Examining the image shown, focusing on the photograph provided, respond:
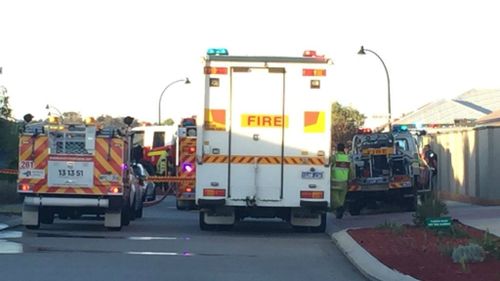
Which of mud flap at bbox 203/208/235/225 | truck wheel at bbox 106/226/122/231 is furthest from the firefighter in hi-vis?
truck wheel at bbox 106/226/122/231

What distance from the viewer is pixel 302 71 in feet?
64.0

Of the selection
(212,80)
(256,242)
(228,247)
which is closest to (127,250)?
(228,247)

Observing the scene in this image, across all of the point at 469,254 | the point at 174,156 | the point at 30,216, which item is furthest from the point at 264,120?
the point at 174,156

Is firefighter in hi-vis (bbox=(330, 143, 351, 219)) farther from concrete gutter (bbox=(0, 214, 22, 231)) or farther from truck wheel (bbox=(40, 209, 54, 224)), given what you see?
concrete gutter (bbox=(0, 214, 22, 231))

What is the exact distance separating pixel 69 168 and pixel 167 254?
197 inches

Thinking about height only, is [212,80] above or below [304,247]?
above

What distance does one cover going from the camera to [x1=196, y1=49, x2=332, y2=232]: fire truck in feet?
63.5

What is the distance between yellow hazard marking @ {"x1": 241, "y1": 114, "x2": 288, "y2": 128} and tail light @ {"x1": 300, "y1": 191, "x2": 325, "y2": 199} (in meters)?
1.51

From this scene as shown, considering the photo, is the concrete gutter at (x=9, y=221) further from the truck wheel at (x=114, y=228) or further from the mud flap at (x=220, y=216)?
the mud flap at (x=220, y=216)

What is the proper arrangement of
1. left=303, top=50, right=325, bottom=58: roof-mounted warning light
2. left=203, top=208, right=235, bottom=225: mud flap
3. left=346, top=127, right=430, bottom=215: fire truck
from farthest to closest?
1. left=346, top=127, right=430, bottom=215: fire truck
2. left=203, top=208, right=235, bottom=225: mud flap
3. left=303, top=50, right=325, bottom=58: roof-mounted warning light

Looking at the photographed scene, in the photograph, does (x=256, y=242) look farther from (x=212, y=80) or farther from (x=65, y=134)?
(x=65, y=134)

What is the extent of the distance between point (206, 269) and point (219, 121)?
19.7 ft

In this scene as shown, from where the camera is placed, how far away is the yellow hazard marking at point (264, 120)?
A: 19.4 m

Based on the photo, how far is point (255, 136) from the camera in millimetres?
19438
